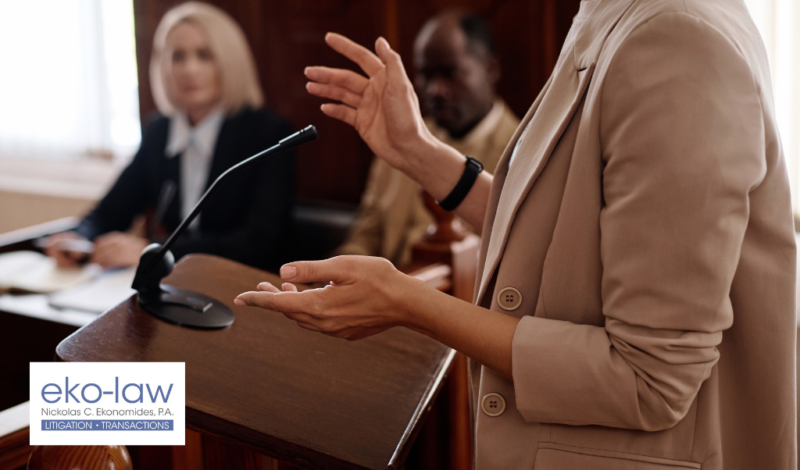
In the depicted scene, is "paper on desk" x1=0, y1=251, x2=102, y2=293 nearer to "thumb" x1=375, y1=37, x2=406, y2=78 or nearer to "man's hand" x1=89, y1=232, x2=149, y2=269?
"man's hand" x1=89, y1=232, x2=149, y2=269

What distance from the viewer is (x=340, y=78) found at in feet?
3.56

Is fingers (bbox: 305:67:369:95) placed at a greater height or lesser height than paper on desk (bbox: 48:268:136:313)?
greater

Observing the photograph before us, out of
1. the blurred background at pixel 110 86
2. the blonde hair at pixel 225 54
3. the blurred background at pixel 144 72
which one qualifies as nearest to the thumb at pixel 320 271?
the blurred background at pixel 144 72

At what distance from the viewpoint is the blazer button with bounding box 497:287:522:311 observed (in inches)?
29.9

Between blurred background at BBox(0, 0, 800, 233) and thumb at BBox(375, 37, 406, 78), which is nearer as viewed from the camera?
thumb at BBox(375, 37, 406, 78)

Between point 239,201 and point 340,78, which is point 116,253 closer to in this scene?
point 239,201

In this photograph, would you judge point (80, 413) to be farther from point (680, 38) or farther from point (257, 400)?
point (680, 38)

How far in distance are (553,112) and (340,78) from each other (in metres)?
0.44

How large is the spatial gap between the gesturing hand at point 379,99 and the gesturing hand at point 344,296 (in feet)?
1.19

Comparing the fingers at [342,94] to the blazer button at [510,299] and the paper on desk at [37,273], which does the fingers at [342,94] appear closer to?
the blazer button at [510,299]

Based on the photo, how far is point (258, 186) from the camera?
2637 mm

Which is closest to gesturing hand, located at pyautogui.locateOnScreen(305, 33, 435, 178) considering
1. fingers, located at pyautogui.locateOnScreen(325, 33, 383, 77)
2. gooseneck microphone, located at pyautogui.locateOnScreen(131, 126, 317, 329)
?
fingers, located at pyautogui.locateOnScreen(325, 33, 383, 77)

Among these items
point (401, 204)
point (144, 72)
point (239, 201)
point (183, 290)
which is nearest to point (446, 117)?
point (401, 204)

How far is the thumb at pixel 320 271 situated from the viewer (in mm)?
706
